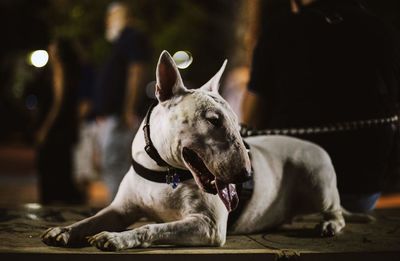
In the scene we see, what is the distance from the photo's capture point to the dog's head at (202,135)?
133 inches

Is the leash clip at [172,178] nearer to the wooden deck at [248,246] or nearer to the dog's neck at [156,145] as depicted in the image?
the dog's neck at [156,145]

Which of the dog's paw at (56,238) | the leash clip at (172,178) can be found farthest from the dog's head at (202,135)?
the dog's paw at (56,238)

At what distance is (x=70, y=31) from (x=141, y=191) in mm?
7955

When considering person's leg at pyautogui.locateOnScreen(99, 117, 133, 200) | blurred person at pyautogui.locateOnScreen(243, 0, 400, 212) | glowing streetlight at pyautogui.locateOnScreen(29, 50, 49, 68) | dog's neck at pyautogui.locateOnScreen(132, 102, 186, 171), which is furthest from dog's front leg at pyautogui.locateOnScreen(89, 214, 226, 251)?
glowing streetlight at pyautogui.locateOnScreen(29, 50, 49, 68)

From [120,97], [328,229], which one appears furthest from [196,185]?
[120,97]

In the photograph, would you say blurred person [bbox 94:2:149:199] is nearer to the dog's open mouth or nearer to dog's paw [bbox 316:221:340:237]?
dog's paw [bbox 316:221:340:237]

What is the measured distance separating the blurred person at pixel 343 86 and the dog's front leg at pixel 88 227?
164cm

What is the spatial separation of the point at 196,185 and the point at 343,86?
1829mm

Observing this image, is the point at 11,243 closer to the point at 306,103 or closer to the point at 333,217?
the point at 333,217

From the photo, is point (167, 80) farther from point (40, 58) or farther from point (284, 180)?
point (40, 58)

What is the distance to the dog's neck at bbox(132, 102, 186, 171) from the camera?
356 centimetres

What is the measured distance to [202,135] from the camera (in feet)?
11.2

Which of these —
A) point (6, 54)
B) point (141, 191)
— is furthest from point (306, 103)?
point (6, 54)

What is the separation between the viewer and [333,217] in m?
4.44
